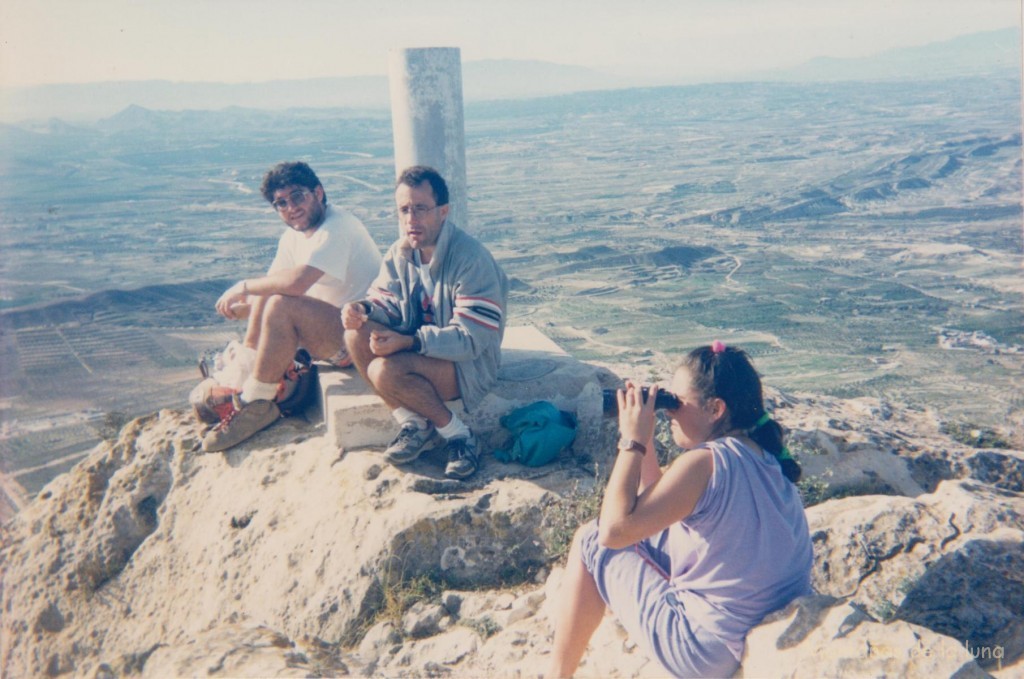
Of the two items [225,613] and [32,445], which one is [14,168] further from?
[225,613]

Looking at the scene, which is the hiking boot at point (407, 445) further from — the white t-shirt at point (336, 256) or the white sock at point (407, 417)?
the white t-shirt at point (336, 256)

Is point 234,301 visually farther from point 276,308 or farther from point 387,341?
point 387,341

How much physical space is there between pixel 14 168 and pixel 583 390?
319 feet

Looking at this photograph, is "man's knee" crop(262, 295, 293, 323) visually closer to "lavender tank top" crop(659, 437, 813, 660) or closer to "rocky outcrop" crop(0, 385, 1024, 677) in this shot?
"rocky outcrop" crop(0, 385, 1024, 677)

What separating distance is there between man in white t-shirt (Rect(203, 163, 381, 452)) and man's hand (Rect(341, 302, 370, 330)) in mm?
528

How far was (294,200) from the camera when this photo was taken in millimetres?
4797

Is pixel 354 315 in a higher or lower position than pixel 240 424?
higher

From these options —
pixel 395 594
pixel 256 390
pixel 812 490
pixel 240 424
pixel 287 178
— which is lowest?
pixel 395 594

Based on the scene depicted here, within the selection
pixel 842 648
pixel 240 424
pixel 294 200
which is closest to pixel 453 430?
pixel 240 424

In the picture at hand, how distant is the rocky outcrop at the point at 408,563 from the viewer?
303 cm

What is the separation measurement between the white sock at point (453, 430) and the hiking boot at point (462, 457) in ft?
0.07

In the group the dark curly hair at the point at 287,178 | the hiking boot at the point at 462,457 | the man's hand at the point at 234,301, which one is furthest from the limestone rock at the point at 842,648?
the man's hand at the point at 234,301

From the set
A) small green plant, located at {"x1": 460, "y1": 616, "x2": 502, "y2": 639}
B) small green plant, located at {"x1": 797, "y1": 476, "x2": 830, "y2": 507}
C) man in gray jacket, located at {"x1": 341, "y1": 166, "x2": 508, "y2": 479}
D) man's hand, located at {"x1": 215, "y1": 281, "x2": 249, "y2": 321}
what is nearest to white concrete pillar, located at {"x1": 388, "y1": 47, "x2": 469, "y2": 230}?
man's hand, located at {"x1": 215, "y1": 281, "x2": 249, "y2": 321}

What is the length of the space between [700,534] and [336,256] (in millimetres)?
2845
